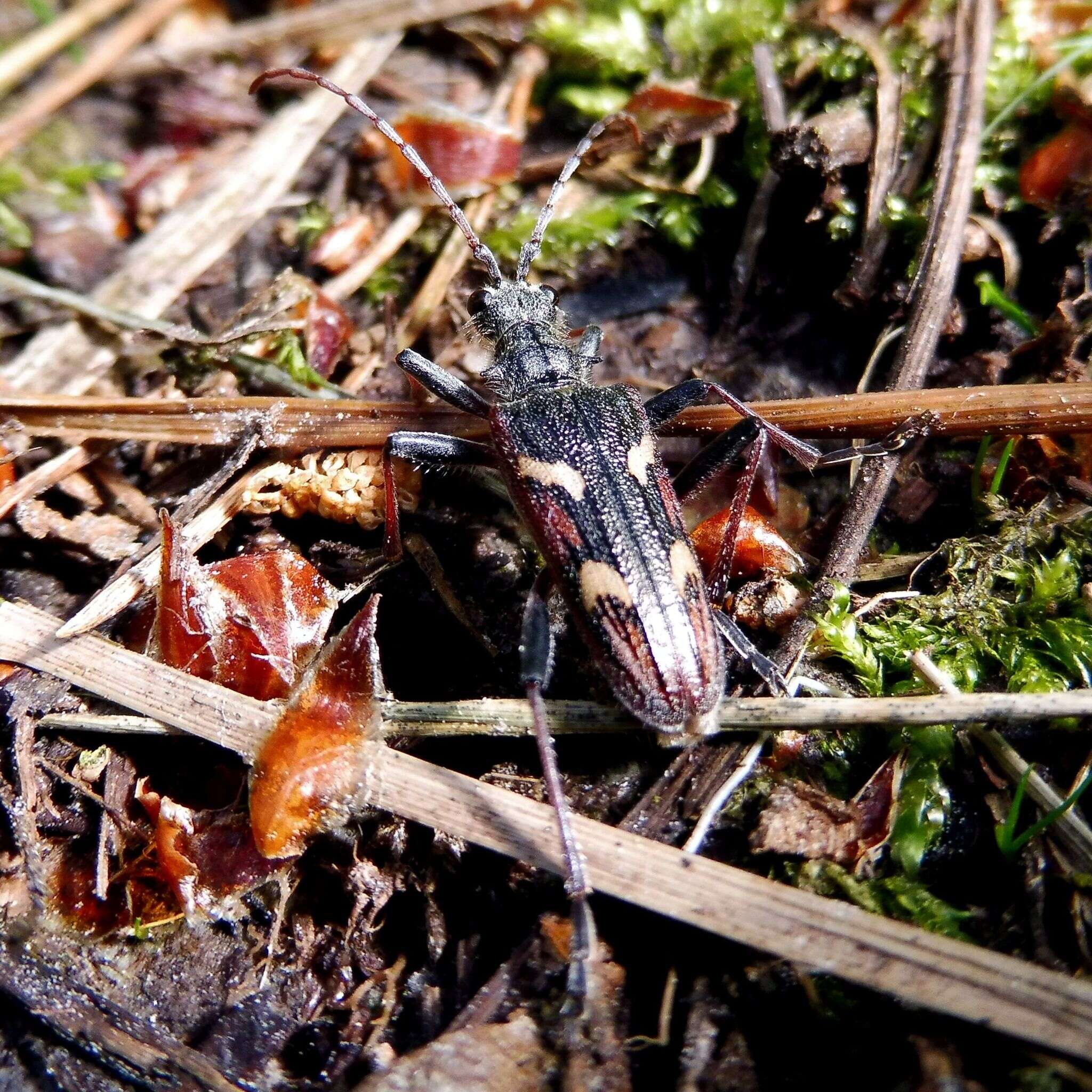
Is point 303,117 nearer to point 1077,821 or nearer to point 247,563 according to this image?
point 247,563

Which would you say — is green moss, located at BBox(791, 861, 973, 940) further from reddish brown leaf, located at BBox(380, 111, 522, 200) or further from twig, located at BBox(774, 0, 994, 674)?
reddish brown leaf, located at BBox(380, 111, 522, 200)

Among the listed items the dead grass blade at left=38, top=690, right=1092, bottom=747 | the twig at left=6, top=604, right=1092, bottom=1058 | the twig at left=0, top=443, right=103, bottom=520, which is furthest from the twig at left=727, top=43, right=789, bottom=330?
the twig at left=0, top=443, right=103, bottom=520

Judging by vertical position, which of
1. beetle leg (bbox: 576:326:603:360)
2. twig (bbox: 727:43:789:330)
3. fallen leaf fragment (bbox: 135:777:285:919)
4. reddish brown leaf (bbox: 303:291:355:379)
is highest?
twig (bbox: 727:43:789:330)

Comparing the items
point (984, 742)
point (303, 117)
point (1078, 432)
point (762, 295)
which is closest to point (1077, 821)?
point (984, 742)

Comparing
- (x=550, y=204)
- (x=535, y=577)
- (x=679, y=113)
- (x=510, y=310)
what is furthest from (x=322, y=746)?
(x=679, y=113)

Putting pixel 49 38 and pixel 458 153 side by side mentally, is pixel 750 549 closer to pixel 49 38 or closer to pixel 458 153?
pixel 458 153
